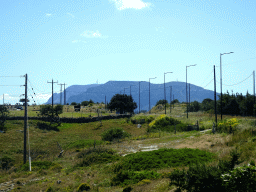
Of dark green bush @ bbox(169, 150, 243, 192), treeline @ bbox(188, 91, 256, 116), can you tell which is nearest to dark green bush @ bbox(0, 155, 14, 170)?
dark green bush @ bbox(169, 150, 243, 192)

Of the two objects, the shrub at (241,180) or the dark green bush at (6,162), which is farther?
the dark green bush at (6,162)

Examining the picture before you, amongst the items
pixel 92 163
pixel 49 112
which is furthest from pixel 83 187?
pixel 49 112

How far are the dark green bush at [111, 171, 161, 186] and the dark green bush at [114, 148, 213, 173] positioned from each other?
1.99 m

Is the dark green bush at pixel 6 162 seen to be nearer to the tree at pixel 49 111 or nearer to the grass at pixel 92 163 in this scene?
the grass at pixel 92 163

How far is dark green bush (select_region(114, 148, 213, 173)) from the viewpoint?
18.6m

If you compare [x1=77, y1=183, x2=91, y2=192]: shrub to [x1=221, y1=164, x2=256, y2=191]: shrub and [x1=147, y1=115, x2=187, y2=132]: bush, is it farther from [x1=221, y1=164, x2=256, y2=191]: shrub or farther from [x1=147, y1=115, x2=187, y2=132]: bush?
[x1=147, y1=115, x2=187, y2=132]: bush

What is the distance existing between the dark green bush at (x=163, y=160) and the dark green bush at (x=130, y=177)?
6.51 feet

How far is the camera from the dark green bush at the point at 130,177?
15625 mm

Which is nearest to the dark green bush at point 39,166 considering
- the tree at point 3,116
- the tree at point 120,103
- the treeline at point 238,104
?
the tree at point 3,116

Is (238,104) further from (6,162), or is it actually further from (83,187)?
(83,187)

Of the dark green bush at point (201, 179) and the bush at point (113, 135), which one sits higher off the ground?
the dark green bush at point (201, 179)

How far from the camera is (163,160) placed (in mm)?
19578

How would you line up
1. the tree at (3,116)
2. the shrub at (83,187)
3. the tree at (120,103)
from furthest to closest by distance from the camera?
the tree at (120,103) < the tree at (3,116) < the shrub at (83,187)

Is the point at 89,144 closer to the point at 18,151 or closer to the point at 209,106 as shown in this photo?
the point at 18,151
